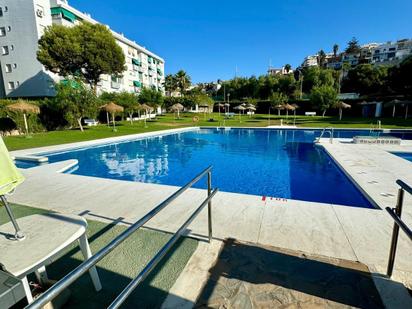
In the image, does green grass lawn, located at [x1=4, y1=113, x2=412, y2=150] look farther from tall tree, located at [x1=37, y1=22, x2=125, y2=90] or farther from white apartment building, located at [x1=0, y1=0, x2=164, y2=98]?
white apartment building, located at [x1=0, y1=0, x2=164, y2=98]

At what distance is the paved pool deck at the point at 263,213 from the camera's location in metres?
3.03

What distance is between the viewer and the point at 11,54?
30500 mm

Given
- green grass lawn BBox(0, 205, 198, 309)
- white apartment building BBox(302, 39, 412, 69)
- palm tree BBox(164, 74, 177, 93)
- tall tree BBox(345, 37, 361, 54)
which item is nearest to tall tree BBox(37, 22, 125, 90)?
palm tree BBox(164, 74, 177, 93)

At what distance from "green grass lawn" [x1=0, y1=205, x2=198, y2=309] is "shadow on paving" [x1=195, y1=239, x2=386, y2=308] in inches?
18.0

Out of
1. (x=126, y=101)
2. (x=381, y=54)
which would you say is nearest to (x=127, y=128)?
(x=126, y=101)

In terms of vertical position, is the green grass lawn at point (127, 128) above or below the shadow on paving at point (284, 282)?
above

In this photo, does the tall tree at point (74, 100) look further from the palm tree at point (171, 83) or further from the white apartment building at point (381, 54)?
the white apartment building at point (381, 54)

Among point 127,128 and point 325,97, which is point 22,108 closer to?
point 127,128

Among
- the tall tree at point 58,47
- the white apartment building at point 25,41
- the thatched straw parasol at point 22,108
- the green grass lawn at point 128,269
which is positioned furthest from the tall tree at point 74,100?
the green grass lawn at point 128,269

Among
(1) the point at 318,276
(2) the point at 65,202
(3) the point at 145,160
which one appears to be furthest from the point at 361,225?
(3) the point at 145,160

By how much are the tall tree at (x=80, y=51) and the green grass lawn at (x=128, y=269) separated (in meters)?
30.6

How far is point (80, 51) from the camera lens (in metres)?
→ 27.3

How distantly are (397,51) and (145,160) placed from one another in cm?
9732

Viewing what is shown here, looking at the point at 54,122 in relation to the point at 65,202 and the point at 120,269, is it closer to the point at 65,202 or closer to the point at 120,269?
the point at 65,202
